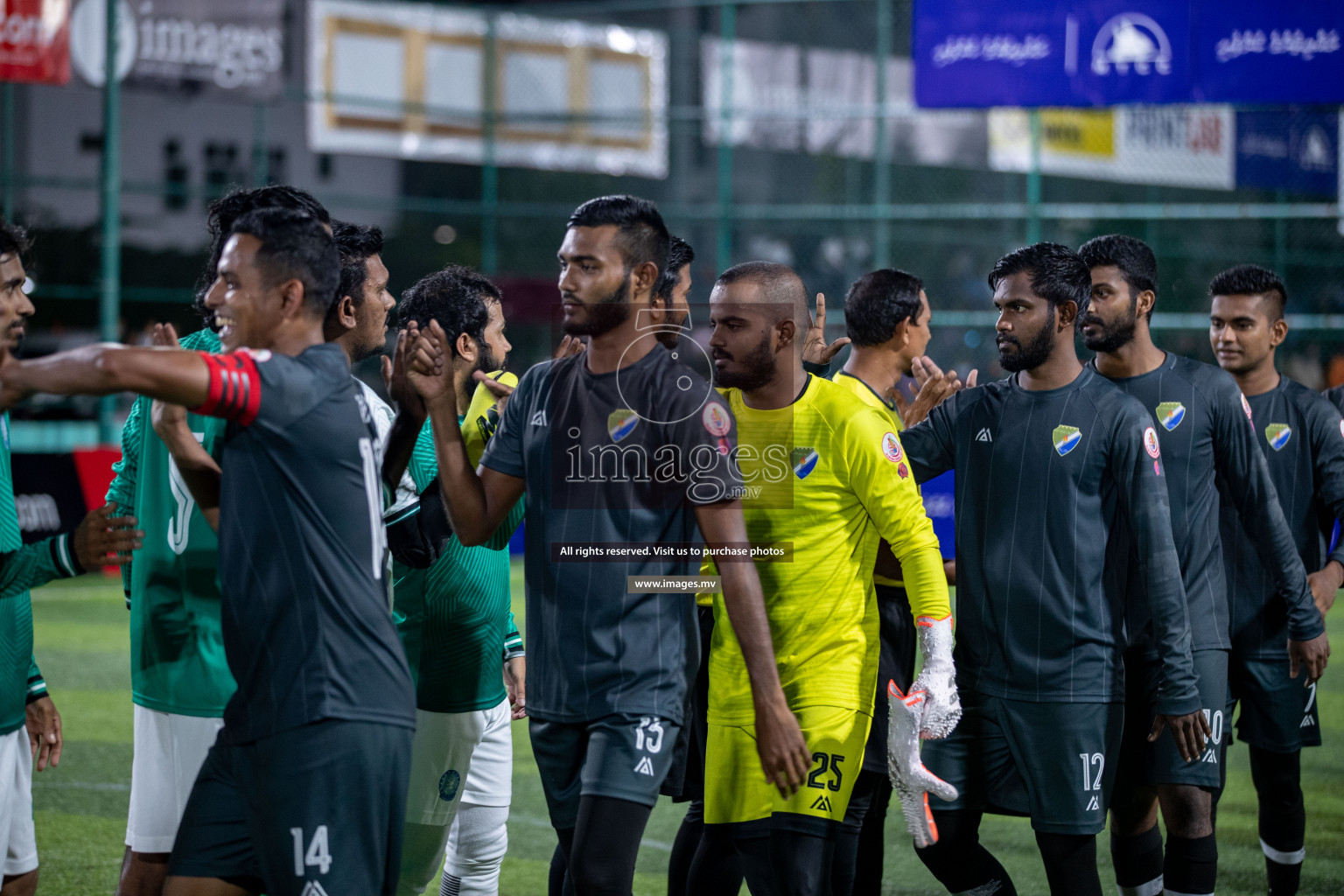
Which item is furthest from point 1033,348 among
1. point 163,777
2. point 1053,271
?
point 163,777

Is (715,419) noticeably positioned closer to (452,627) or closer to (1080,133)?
(452,627)

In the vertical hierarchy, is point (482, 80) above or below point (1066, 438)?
above

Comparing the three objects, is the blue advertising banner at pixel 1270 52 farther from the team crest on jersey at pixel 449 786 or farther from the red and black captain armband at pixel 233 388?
the red and black captain armband at pixel 233 388

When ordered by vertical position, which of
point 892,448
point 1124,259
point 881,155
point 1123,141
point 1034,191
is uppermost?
point 1123,141

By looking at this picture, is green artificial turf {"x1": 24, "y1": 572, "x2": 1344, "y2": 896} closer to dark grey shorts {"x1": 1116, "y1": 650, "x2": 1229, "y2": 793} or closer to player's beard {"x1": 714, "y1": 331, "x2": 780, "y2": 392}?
dark grey shorts {"x1": 1116, "y1": 650, "x2": 1229, "y2": 793}

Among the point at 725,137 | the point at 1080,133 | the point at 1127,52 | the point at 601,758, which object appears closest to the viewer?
the point at 601,758

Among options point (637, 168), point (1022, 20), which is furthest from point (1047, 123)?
point (1022, 20)

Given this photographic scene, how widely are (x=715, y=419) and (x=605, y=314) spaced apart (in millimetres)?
403

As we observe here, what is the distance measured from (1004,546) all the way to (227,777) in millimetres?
2463

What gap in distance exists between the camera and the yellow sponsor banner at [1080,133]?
20.8 meters

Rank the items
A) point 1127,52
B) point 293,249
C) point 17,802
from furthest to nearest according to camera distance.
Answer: point 1127,52
point 17,802
point 293,249

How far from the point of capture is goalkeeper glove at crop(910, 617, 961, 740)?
4.03 metres

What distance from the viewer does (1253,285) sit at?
6133mm

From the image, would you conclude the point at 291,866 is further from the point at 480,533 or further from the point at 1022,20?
the point at 1022,20
